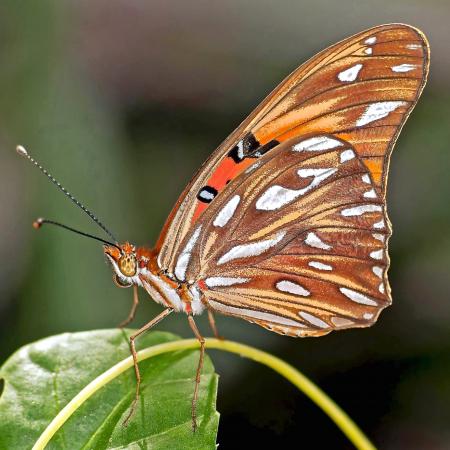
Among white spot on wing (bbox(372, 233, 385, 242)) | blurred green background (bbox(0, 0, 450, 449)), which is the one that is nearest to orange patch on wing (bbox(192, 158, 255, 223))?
white spot on wing (bbox(372, 233, 385, 242))

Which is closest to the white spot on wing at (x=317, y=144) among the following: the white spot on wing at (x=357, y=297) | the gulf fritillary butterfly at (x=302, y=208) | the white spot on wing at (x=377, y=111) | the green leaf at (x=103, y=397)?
the gulf fritillary butterfly at (x=302, y=208)

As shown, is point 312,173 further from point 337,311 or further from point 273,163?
point 337,311

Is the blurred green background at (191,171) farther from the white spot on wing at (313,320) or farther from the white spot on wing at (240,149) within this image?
the white spot on wing at (240,149)

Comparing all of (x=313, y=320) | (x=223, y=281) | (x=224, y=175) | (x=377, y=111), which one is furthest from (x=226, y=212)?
(x=377, y=111)

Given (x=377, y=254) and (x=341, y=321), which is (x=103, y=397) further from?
(x=377, y=254)

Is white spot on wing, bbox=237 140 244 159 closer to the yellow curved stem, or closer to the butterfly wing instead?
the butterfly wing
